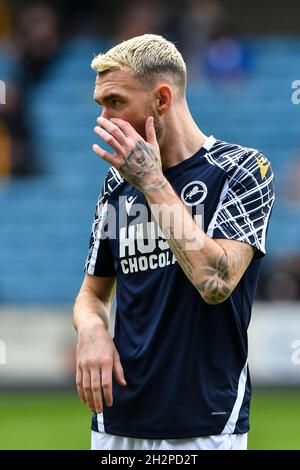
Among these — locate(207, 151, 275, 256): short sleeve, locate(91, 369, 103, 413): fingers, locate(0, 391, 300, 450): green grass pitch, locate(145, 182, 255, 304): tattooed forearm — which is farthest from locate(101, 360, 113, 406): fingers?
locate(0, 391, 300, 450): green grass pitch

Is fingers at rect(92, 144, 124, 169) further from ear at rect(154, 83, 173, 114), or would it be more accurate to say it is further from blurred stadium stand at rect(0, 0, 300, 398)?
blurred stadium stand at rect(0, 0, 300, 398)

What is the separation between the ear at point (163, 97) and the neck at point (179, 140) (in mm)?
49

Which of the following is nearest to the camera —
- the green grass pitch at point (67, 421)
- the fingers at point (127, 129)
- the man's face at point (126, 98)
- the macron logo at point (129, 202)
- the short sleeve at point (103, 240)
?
the fingers at point (127, 129)

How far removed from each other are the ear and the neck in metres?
0.05

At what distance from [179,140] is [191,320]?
72cm

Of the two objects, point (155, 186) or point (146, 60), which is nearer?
point (155, 186)

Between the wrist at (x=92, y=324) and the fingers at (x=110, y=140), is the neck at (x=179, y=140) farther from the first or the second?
the wrist at (x=92, y=324)

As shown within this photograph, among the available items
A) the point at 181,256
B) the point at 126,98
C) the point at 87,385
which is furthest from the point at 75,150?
the point at 181,256

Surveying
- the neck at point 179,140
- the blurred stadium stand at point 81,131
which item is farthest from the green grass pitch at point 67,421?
the neck at point 179,140

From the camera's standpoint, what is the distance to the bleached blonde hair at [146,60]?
3.87 m

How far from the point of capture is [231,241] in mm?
3795

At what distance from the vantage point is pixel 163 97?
3902mm

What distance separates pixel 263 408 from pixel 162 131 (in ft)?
23.7

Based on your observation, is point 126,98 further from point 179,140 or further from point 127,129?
point 179,140
